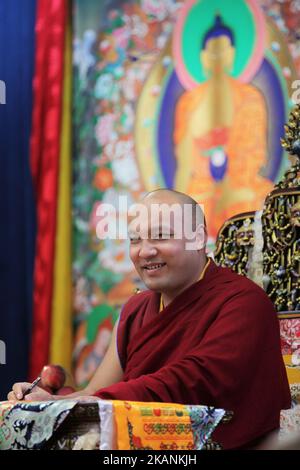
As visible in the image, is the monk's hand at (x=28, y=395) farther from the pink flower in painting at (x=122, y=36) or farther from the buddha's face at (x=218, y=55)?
the pink flower in painting at (x=122, y=36)

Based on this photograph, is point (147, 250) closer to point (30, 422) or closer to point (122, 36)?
point (30, 422)

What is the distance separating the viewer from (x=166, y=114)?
4.73m

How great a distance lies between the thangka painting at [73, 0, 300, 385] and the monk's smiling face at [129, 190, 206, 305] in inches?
68.5

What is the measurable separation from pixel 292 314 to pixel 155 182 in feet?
6.96

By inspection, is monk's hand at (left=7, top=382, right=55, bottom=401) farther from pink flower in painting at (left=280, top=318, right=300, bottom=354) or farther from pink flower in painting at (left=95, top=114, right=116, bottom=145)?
pink flower in painting at (left=95, top=114, right=116, bottom=145)

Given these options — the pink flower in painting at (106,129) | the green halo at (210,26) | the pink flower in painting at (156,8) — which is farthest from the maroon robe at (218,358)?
the pink flower in painting at (156,8)

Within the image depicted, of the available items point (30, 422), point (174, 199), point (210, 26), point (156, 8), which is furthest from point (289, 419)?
point (156, 8)

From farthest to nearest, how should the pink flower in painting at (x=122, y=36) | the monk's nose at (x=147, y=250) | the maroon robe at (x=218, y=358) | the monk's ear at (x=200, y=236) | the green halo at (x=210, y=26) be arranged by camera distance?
the pink flower in painting at (x=122, y=36) → the green halo at (x=210, y=26) → the monk's ear at (x=200, y=236) → the monk's nose at (x=147, y=250) → the maroon robe at (x=218, y=358)

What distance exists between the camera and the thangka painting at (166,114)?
4.35 meters

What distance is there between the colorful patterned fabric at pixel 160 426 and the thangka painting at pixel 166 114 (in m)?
2.47

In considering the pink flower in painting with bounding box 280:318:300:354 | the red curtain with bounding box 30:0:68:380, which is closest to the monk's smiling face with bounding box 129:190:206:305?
the pink flower in painting with bounding box 280:318:300:354

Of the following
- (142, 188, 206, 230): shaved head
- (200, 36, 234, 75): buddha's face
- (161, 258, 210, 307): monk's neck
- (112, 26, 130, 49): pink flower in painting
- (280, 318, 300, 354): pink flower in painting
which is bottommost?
(280, 318, 300, 354): pink flower in painting

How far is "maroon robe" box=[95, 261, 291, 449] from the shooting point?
2.16 m
